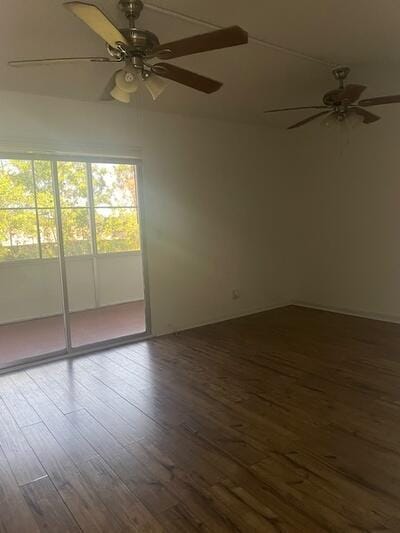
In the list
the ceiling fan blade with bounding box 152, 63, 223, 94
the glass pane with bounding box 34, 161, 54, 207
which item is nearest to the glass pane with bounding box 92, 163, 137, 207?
the glass pane with bounding box 34, 161, 54, 207

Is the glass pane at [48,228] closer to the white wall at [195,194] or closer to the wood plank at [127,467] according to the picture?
the white wall at [195,194]

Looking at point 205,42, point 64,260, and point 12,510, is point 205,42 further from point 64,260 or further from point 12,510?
point 64,260

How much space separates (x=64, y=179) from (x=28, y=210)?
25.6 inches

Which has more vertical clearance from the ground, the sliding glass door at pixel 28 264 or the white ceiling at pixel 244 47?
the white ceiling at pixel 244 47

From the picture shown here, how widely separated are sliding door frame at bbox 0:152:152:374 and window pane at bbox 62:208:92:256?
0.15m

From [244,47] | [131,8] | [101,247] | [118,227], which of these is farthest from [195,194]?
[131,8]

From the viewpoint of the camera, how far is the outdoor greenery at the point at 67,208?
4.45m

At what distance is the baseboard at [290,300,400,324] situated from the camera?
5026mm

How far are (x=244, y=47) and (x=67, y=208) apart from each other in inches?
102

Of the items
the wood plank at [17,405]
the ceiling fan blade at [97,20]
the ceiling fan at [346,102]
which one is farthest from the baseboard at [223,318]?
the ceiling fan blade at [97,20]

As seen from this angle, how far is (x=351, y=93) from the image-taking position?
3.40 metres

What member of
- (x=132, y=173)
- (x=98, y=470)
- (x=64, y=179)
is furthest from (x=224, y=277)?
(x=98, y=470)

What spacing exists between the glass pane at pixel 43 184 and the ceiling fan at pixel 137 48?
5.90 feet

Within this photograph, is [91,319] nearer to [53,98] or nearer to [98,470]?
[53,98]
